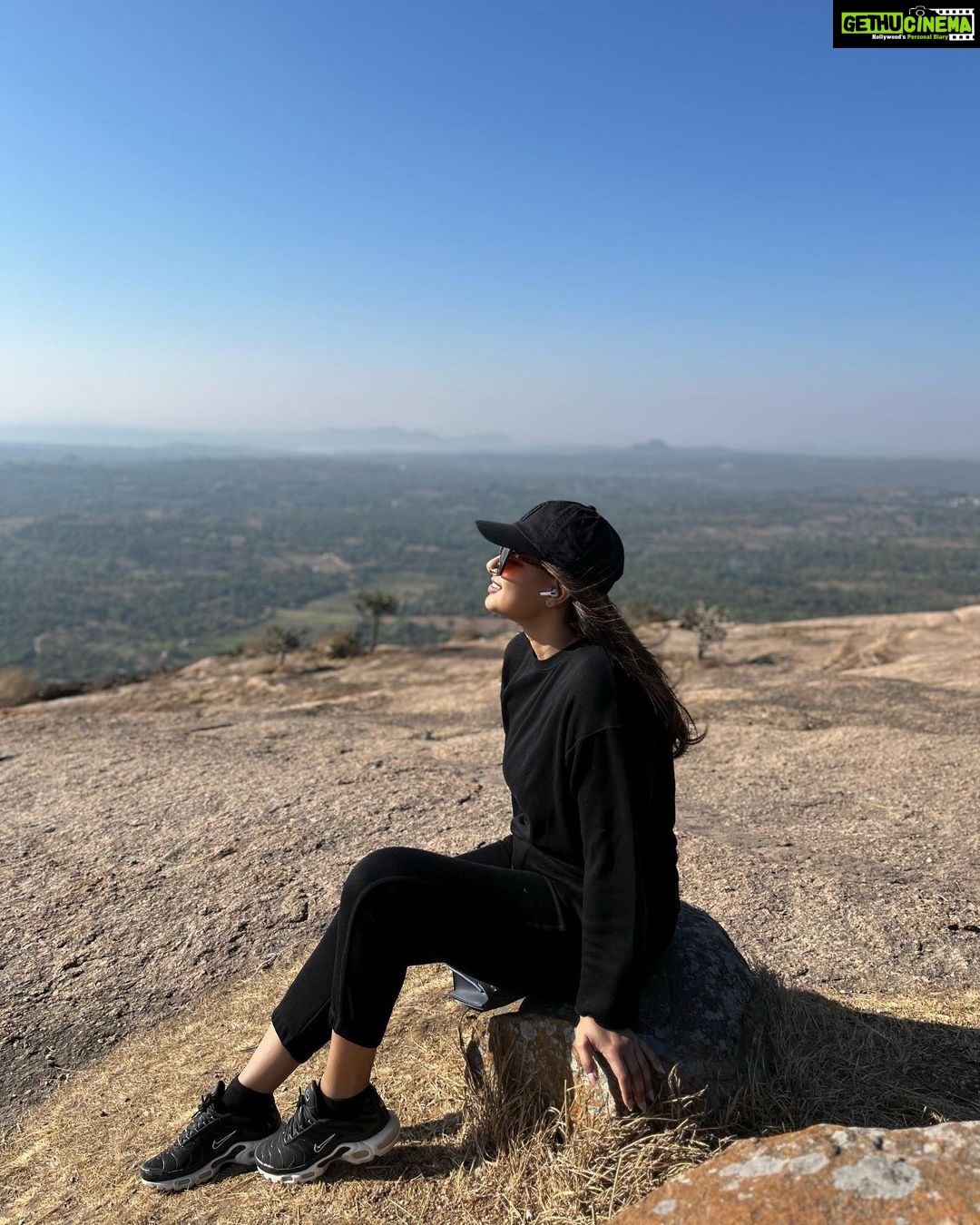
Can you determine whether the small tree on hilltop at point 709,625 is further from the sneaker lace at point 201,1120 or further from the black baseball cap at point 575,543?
the sneaker lace at point 201,1120

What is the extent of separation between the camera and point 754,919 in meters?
5.41

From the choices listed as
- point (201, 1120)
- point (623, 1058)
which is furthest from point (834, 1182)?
point (201, 1120)

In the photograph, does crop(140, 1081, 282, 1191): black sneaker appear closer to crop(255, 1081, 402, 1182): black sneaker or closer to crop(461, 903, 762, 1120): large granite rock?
crop(255, 1081, 402, 1182): black sneaker

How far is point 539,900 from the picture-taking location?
2895mm

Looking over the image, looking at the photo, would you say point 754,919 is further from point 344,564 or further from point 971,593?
point 344,564

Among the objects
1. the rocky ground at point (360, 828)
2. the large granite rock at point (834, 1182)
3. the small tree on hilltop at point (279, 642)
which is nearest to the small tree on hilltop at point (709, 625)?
the rocky ground at point (360, 828)

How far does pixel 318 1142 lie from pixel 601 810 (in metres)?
1.57

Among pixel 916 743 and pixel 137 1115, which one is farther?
pixel 916 743

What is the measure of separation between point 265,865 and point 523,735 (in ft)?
13.4

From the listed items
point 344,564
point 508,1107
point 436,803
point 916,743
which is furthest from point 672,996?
point 344,564

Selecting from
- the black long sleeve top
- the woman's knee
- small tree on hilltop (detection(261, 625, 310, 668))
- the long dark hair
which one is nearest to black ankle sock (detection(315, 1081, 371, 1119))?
the woman's knee

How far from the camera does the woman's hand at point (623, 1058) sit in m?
2.63

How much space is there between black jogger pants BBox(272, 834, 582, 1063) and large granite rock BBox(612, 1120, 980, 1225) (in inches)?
30.3

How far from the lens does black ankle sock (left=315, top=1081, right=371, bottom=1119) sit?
2885mm
